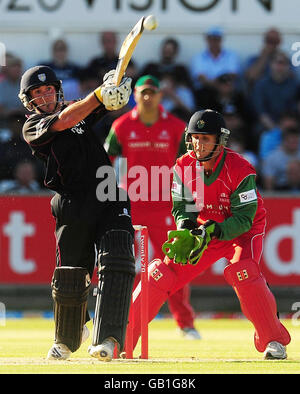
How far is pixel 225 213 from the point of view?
720 centimetres

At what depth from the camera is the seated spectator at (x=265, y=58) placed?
13609 millimetres

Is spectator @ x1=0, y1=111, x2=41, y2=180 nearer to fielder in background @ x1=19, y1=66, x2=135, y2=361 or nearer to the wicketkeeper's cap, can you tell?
the wicketkeeper's cap

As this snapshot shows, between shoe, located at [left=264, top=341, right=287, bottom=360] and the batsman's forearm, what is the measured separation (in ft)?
6.57

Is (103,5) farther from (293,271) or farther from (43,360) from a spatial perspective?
(43,360)

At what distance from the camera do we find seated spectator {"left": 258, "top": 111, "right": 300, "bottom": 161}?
12.9 m

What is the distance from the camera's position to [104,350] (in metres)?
6.21

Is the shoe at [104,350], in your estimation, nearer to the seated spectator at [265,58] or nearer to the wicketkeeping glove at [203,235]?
the wicketkeeping glove at [203,235]

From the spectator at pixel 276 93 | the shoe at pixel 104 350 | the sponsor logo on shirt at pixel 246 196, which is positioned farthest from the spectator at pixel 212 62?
the shoe at pixel 104 350

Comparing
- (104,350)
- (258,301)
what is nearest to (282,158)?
(258,301)

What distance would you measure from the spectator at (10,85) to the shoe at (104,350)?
6973 mm

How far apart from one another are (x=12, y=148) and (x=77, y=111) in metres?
5.93

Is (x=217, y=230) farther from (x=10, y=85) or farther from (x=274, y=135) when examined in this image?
(x=10, y=85)

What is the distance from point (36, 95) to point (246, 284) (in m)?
1.90
